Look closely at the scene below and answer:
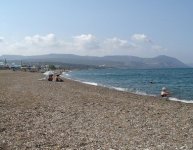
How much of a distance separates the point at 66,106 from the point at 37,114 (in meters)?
4.20

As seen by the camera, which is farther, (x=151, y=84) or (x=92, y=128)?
(x=151, y=84)

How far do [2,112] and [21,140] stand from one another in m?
7.30

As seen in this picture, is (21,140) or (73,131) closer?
(21,140)

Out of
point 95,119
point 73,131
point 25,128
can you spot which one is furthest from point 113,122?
point 25,128

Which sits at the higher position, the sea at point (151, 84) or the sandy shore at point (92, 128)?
the sandy shore at point (92, 128)

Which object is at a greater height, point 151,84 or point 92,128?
point 92,128

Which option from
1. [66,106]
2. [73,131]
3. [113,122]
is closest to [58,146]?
[73,131]

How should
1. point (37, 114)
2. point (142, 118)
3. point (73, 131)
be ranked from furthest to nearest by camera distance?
point (37, 114)
point (142, 118)
point (73, 131)

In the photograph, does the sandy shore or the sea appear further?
the sea

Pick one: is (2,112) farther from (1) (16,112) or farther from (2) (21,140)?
(2) (21,140)

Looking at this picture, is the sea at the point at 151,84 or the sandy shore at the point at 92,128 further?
the sea at the point at 151,84

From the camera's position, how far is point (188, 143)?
13.6 meters

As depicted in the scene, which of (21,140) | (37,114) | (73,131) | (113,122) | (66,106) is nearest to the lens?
(21,140)

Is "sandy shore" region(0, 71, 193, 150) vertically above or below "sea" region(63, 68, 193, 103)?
above
